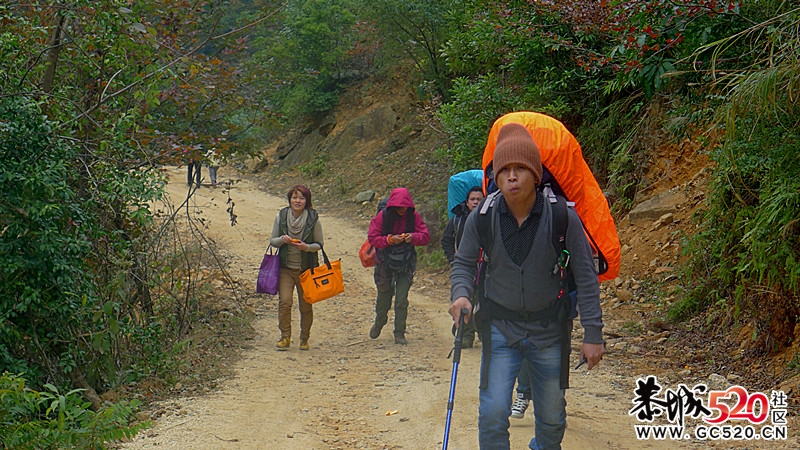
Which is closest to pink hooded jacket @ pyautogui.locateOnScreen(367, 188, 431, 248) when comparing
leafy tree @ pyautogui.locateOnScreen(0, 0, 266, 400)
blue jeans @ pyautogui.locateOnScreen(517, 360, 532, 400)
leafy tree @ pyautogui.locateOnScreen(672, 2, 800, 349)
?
leafy tree @ pyautogui.locateOnScreen(0, 0, 266, 400)

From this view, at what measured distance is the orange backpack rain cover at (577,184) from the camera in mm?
4285

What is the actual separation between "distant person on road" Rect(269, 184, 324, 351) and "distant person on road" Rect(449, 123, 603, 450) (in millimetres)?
4812

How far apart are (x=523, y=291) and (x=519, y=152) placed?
0.71 meters

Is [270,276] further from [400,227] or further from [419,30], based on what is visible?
[419,30]

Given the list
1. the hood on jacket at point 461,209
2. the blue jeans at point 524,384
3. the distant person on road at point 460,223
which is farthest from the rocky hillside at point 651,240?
the hood on jacket at point 461,209

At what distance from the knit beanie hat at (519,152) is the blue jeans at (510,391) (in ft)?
2.81

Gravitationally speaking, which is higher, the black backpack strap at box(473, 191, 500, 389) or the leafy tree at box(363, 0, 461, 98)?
the leafy tree at box(363, 0, 461, 98)

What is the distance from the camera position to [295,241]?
8.59m

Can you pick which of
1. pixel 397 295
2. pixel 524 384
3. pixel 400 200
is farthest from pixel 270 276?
pixel 524 384

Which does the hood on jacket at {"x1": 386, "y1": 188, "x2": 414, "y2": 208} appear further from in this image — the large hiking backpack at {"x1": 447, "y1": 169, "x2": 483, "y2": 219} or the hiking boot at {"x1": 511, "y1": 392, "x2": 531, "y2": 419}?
the hiking boot at {"x1": 511, "y1": 392, "x2": 531, "y2": 419}

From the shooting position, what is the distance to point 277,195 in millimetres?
24234

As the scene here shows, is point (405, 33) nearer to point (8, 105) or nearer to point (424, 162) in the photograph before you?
point (424, 162)

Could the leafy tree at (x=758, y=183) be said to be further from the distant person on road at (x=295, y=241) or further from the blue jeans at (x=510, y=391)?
the distant person on road at (x=295, y=241)

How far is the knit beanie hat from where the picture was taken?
155 inches
